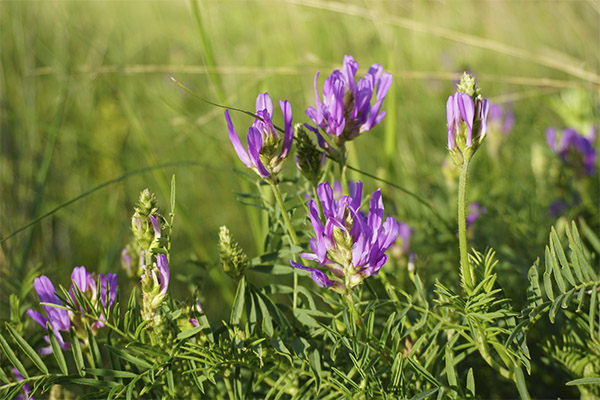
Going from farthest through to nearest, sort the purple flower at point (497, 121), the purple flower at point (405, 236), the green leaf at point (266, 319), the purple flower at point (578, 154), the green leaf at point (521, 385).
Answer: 1. the purple flower at point (497, 121)
2. the purple flower at point (578, 154)
3. the purple flower at point (405, 236)
4. the green leaf at point (266, 319)
5. the green leaf at point (521, 385)

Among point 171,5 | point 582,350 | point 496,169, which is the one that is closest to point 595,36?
point 496,169

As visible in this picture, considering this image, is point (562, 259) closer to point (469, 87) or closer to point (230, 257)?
point (469, 87)

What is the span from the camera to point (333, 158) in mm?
773

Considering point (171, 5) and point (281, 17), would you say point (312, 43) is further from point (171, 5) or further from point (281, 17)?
point (171, 5)

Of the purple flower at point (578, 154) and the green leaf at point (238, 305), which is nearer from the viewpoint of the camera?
the green leaf at point (238, 305)

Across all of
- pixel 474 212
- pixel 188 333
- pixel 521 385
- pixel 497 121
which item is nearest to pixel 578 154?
pixel 474 212

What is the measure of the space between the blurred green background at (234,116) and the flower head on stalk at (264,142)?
30 cm

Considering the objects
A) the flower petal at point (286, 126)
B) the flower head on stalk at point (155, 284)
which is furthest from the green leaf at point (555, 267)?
the flower head on stalk at point (155, 284)

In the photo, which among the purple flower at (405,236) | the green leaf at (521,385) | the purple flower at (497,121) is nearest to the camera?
the green leaf at (521,385)

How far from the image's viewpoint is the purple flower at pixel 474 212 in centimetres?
126

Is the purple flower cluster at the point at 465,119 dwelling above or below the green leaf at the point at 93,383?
above

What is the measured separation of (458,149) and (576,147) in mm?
778

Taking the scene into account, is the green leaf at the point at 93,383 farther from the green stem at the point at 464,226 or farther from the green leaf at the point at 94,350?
→ the green stem at the point at 464,226

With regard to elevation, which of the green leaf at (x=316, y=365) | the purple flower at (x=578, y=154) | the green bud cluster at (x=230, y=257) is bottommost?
the green leaf at (x=316, y=365)
